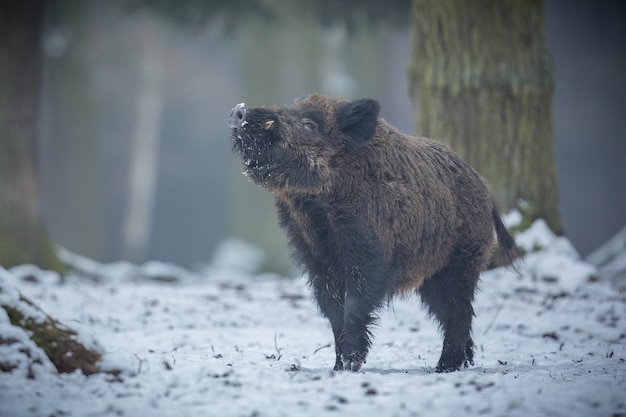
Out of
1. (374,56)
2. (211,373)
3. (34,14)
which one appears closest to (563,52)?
(374,56)

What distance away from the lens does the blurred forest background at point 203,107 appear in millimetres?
20750

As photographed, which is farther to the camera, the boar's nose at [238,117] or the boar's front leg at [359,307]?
the boar's front leg at [359,307]

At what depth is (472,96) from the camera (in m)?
9.73

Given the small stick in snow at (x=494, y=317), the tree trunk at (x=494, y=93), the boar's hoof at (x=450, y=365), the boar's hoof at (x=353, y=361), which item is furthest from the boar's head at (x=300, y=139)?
the tree trunk at (x=494, y=93)

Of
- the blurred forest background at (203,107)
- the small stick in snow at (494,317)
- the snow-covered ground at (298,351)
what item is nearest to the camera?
the snow-covered ground at (298,351)

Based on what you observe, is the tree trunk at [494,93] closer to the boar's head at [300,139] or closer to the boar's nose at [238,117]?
the boar's head at [300,139]

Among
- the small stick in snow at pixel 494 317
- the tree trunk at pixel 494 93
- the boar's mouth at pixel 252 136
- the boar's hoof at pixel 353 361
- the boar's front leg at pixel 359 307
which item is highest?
the tree trunk at pixel 494 93

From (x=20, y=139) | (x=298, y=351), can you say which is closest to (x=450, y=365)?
(x=298, y=351)

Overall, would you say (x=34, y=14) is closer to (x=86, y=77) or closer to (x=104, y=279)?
(x=104, y=279)

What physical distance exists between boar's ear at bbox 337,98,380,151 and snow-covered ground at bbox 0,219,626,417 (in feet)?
5.73

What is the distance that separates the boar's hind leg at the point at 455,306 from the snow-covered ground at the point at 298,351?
197 mm

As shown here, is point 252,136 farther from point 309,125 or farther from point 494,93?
point 494,93

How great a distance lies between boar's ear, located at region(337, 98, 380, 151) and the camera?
609cm

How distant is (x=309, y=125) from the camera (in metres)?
6.12
